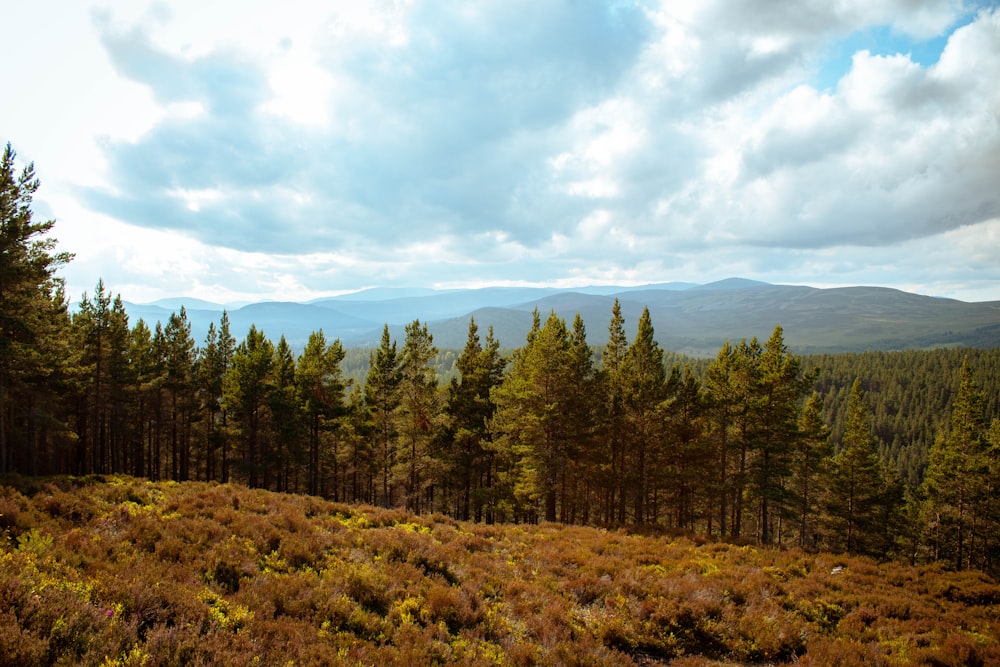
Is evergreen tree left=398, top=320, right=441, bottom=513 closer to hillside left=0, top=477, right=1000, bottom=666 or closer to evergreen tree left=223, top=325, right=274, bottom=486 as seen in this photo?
evergreen tree left=223, top=325, right=274, bottom=486

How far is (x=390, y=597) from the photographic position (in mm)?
9203

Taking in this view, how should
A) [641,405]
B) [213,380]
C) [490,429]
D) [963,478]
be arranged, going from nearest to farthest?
[641,405] → [490,429] → [963,478] → [213,380]

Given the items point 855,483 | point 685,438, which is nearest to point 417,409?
point 685,438

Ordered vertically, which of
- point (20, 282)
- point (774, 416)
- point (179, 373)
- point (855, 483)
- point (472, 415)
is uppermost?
point (20, 282)

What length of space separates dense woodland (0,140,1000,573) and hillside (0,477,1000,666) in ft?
29.4

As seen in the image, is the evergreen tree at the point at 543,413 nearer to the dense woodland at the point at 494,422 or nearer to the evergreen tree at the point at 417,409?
the dense woodland at the point at 494,422

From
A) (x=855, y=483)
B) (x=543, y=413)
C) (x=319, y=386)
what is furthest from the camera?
(x=855, y=483)

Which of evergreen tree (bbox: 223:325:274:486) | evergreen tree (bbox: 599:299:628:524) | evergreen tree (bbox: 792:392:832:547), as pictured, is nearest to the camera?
evergreen tree (bbox: 599:299:628:524)

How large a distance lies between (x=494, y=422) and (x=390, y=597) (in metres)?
17.1

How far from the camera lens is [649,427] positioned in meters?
25.0

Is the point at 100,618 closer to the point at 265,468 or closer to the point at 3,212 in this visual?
the point at 3,212

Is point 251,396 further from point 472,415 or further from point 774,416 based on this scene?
point 774,416

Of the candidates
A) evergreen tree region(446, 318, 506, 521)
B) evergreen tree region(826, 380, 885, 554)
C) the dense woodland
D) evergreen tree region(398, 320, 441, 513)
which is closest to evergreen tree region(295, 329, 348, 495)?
the dense woodland

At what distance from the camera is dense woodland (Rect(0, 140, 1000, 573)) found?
24.0m
